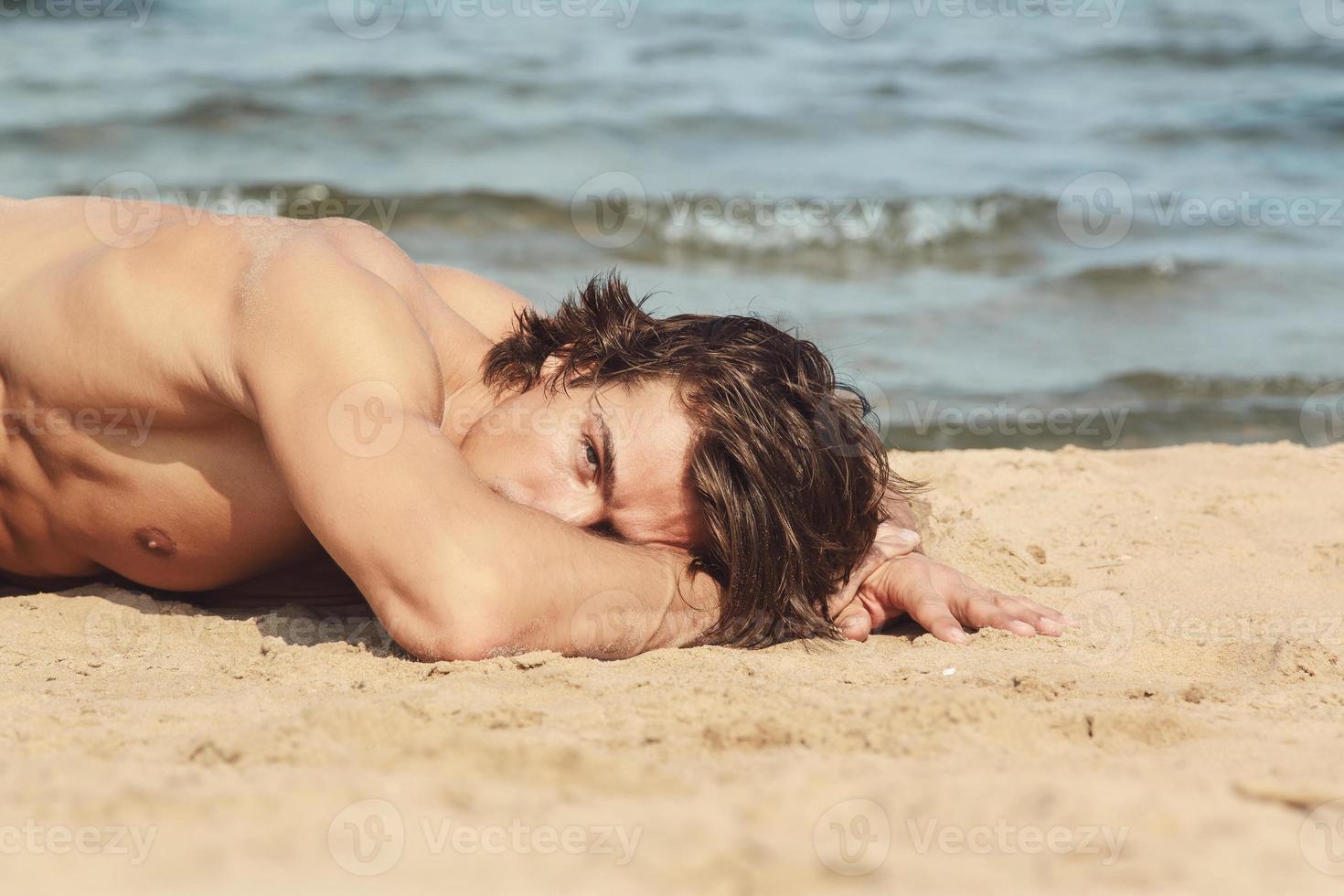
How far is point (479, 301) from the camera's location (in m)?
3.15

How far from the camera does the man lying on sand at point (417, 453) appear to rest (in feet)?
7.08

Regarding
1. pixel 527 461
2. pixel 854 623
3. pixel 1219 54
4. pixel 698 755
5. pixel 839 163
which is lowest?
pixel 854 623

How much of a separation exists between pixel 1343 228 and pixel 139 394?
731 centimetres

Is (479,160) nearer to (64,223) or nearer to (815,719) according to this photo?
(64,223)

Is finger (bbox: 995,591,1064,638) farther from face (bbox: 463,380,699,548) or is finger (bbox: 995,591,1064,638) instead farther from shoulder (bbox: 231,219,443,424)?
shoulder (bbox: 231,219,443,424)

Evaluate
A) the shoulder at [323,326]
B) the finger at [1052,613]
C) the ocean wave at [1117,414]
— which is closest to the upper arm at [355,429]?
the shoulder at [323,326]

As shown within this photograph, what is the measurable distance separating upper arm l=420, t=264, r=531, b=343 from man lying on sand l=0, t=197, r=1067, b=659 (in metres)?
0.26

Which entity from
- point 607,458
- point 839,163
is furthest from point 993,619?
point 839,163

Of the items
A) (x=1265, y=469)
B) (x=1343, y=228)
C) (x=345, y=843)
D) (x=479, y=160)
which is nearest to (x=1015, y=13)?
(x=1343, y=228)

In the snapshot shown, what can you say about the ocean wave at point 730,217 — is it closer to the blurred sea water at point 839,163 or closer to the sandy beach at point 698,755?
the blurred sea water at point 839,163

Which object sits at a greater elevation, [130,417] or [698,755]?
[130,417]

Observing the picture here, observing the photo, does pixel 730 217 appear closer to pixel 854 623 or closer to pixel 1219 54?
pixel 854 623

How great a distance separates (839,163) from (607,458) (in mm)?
6465

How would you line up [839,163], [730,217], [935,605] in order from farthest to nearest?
[839,163] < [730,217] < [935,605]
